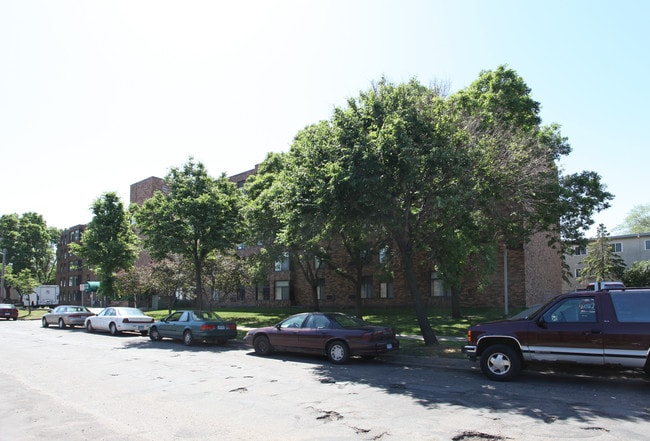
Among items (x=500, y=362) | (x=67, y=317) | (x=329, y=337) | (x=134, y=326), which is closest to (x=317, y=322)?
(x=329, y=337)

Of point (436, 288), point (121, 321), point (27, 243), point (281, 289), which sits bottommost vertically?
point (121, 321)

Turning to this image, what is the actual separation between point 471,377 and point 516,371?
3.36 feet

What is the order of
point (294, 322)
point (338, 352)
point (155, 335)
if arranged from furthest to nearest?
point (155, 335)
point (294, 322)
point (338, 352)

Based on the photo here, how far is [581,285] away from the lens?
58969 mm

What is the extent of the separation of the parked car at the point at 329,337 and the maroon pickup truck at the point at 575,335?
107 inches

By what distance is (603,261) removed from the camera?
48.1 meters

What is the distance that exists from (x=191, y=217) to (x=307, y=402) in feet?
50.9

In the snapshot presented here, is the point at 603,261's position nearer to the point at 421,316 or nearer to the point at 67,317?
the point at 421,316

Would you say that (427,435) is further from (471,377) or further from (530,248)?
(530,248)

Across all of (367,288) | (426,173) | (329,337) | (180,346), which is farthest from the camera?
(367,288)

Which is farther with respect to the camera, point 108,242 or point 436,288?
point 436,288

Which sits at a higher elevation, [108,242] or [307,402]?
[108,242]

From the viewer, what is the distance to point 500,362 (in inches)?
378

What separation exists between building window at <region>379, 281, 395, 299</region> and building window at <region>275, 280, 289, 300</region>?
10.6 m
